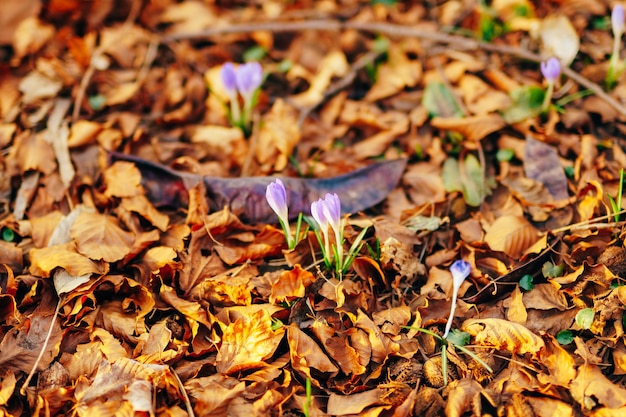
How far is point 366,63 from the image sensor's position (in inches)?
119

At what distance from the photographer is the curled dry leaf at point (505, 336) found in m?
1.91

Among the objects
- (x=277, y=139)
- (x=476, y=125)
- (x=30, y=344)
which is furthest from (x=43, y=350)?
(x=476, y=125)

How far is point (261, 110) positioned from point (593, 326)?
175 centimetres

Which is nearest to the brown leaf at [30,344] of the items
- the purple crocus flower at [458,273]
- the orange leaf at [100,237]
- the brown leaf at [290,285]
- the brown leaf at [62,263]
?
the brown leaf at [62,263]

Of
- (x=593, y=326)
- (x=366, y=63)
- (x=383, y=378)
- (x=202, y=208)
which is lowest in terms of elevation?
(x=383, y=378)

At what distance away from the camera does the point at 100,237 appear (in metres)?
2.19

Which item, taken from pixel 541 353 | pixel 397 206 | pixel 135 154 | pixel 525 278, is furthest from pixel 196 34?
pixel 541 353

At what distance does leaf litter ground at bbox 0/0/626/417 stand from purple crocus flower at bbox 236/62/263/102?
18 cm

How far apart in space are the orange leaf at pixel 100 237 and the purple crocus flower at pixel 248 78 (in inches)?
32.4

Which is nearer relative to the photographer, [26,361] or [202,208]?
[26,361]

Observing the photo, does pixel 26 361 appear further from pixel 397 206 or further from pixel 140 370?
pixel 397 206

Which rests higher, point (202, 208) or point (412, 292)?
point (202, 208)

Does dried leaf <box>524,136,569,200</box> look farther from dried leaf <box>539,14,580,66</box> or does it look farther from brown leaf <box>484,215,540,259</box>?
dried leaf <box>539,14,580,66</box>

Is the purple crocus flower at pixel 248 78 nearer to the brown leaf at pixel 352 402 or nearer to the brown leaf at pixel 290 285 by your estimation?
the brown leaf at pixel 290 285
